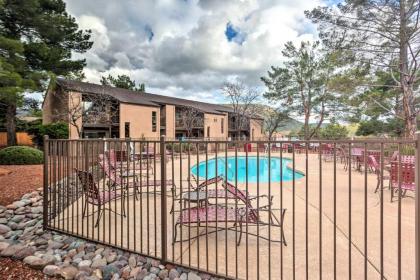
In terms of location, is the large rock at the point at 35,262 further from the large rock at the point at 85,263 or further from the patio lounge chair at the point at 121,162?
the patio lounge chair at the point at 121,162

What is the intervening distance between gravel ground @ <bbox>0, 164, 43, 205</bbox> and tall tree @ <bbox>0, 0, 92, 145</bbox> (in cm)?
506

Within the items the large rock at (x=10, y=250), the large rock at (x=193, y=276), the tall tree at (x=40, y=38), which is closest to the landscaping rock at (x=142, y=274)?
the large rock at (x=193, y=276)

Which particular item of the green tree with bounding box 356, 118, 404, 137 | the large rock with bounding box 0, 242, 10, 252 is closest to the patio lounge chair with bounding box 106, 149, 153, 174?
the large rock with bounding box 0, 242, 10, 252

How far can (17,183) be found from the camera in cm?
718

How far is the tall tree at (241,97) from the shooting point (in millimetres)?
29594

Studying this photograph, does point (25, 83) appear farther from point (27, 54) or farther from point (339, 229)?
point (339, 229)

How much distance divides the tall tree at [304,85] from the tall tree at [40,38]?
678 inches

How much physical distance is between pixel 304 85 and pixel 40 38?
21.0 metres

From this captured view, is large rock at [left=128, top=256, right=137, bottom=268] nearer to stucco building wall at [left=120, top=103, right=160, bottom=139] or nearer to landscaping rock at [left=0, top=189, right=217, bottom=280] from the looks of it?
landscaping rock at [left=0, top=189, right=217, bottom=280]

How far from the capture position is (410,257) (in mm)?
3188

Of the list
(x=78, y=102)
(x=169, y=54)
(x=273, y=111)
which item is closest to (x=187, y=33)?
(x=169, y=54)

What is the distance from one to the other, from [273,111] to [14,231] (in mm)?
26293

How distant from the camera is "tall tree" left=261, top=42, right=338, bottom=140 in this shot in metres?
23.4

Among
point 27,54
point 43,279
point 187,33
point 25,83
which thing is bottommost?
point 43,279
